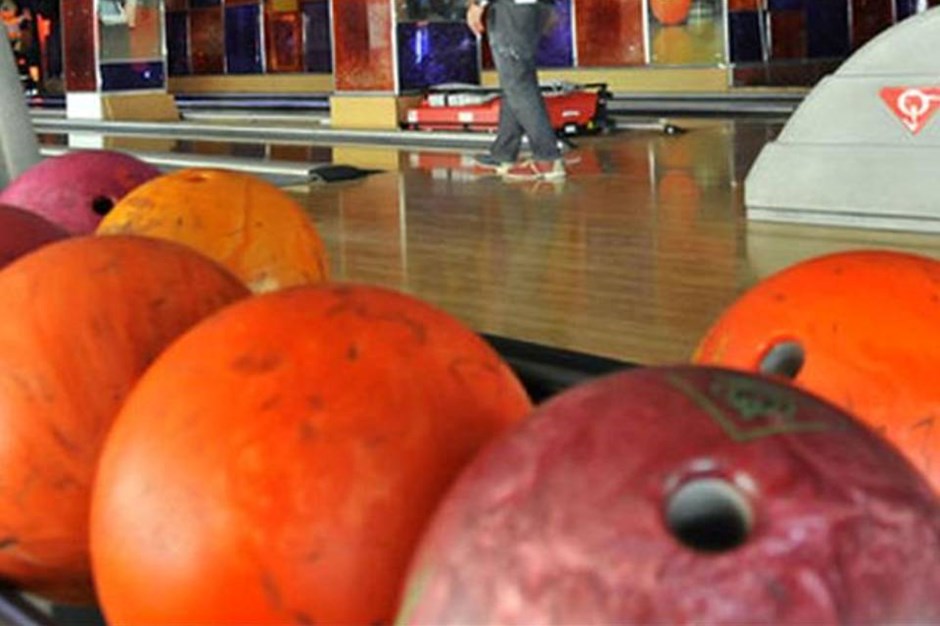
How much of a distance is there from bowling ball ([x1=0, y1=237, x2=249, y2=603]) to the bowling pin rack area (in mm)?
31

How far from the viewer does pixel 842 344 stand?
1318 mm

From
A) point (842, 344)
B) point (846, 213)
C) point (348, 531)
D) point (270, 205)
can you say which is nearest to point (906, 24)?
point (846, 213)

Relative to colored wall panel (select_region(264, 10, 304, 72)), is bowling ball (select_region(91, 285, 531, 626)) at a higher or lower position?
lower

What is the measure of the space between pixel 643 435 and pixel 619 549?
79 millimetres

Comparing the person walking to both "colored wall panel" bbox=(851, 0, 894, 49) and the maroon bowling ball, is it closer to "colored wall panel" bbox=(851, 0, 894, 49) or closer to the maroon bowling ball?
the maroon bowling ball

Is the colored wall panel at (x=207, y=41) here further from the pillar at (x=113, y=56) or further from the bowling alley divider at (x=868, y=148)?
the bowling alley divider at (x=868, y=148)

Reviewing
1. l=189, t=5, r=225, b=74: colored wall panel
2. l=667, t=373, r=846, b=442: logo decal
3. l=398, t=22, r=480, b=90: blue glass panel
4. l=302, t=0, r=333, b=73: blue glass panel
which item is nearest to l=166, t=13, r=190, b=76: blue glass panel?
l=189, t=5, r=225, b=74: colored wall panel

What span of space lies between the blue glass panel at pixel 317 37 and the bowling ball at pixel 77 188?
9771 mm

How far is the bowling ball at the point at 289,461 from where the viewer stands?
3.46 ft

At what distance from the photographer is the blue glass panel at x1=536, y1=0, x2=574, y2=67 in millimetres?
10383

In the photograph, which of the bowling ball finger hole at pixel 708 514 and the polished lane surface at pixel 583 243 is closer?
the bowling ball finger hole at pixel 708 514

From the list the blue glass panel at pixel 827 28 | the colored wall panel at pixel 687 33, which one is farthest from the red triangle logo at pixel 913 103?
the blue glass panel at pixel 827 28

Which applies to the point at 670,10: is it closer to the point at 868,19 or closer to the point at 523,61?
the point at 868,19

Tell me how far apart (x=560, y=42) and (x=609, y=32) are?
0.45 m
